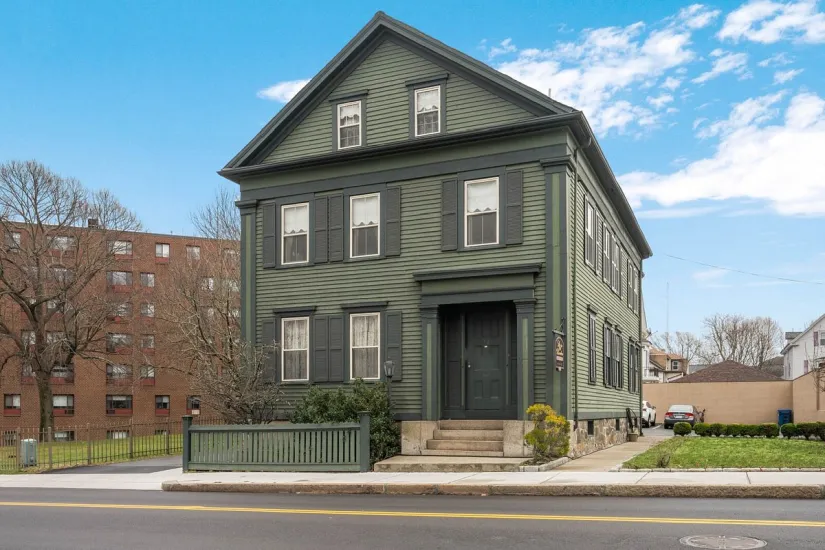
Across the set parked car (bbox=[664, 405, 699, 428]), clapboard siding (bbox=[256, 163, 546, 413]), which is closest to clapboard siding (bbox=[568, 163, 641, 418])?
clapboard siding (bbox=[256, 163, 546, 413])

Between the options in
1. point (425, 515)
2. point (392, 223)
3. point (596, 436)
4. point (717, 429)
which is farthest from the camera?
point (717, 429)

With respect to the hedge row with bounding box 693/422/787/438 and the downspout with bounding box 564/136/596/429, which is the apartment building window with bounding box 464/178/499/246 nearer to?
the downspout with bounding box 564/136/596/429

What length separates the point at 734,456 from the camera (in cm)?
1877

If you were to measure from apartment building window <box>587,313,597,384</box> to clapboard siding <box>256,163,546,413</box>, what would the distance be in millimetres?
3360

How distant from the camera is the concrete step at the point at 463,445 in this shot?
1880cm

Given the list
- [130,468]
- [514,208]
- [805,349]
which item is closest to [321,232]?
[514,208]

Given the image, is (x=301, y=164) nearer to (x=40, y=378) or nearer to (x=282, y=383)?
(x=282, y=383)

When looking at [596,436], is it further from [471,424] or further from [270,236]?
[270,236]

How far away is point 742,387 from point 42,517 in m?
43.7

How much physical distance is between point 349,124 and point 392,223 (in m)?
3.09

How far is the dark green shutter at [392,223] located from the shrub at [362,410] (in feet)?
11.1

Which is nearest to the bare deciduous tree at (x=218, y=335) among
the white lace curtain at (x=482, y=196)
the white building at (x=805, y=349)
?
the white lace curtain at (x=482, y=196)

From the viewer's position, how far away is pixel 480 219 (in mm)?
20156

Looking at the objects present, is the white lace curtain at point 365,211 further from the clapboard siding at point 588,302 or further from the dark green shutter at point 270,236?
the clapboard siding at point 588,302
